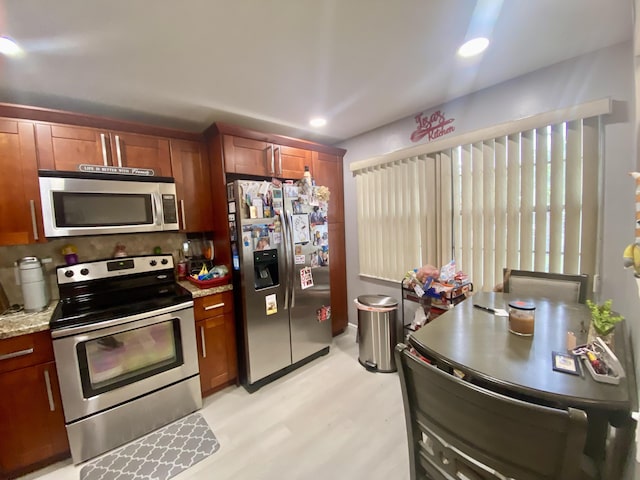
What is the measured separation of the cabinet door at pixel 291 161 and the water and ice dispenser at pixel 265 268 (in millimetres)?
808

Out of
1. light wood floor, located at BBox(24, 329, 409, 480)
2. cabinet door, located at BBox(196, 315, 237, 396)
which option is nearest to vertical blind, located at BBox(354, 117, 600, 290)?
light wood floor, located at BBox(24, 329, 409, 480)

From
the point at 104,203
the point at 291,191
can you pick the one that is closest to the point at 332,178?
the point at 291,191

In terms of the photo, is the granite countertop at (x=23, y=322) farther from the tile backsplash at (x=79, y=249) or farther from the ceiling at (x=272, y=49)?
the ceiling at (x=272, y=49)

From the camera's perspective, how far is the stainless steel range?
5.43 ft

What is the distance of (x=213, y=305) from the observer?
2.21 m

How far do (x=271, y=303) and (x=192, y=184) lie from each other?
51.2 inches

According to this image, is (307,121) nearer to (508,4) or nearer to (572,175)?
(508,4)

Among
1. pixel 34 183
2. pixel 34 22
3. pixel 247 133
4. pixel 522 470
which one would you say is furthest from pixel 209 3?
pixel 522 470

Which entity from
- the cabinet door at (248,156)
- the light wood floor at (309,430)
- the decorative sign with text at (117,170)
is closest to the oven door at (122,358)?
the light wood floor at (309,430)

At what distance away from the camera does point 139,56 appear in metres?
1.47

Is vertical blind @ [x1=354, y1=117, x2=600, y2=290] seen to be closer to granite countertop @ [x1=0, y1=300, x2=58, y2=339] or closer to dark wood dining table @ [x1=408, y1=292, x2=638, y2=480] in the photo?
dark wood dining table @ [x1=408, y1=292, x2=638, y2=480]

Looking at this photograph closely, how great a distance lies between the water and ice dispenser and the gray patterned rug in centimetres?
112

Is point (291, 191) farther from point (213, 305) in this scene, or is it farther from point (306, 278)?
point (213, 305)

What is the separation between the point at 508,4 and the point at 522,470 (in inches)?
71.9
